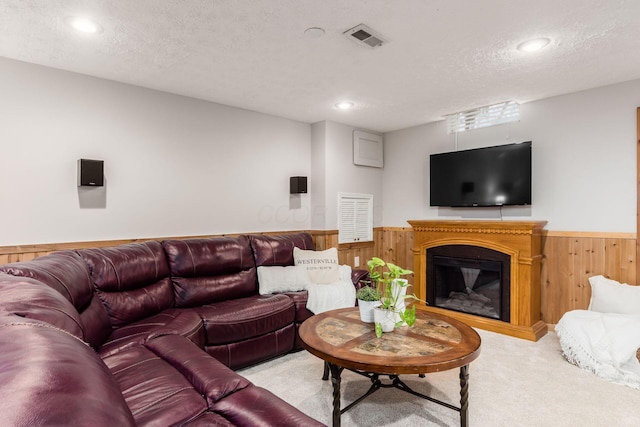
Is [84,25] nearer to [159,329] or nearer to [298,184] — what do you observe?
[159,329]

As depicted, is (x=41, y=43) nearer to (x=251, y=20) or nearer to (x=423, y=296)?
(x=251, y=20)

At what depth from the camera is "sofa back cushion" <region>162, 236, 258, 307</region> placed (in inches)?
119

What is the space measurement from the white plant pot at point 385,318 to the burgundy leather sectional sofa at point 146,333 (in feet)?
3.10

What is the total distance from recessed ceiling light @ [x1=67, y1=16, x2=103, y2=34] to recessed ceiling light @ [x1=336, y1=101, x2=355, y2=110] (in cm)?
233

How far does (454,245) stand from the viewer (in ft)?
13.9

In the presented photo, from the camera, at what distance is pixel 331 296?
333 cm

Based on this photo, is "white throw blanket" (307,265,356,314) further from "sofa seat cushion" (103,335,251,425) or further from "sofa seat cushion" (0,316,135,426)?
"sofa seat cushion" (0,316,135,426)

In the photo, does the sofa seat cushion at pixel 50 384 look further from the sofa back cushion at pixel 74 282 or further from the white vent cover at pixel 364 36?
the white vent cover at pixel 364 36

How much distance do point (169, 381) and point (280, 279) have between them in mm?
1826

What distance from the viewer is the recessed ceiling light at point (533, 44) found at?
247cm

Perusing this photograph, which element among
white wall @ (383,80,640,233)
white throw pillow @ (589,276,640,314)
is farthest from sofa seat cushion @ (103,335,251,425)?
white wall @ (383,80,640,233)

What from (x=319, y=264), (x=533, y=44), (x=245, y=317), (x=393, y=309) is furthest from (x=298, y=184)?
(x=533, y=44)

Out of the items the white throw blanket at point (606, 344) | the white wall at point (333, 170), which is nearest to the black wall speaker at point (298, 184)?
the white wall at point (333, 170)

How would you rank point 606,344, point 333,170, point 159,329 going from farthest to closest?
point 333,170 < point 606,344 < point 159,329
